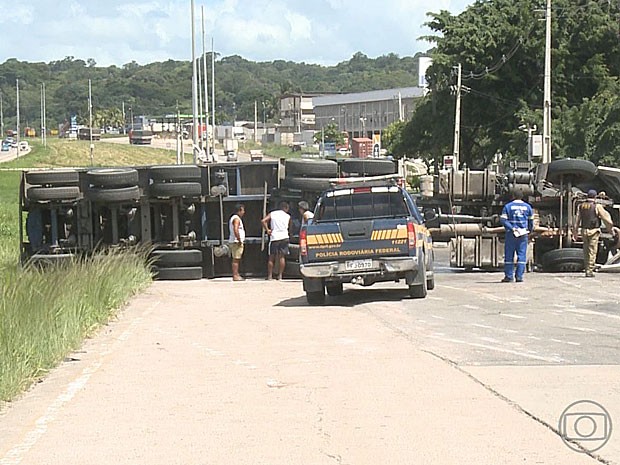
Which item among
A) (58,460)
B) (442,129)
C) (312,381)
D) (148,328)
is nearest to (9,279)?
(148,328)

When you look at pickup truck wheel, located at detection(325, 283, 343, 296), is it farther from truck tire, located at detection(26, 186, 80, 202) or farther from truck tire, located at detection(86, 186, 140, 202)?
truck tire, located at detection(26, 186, 80, 202)

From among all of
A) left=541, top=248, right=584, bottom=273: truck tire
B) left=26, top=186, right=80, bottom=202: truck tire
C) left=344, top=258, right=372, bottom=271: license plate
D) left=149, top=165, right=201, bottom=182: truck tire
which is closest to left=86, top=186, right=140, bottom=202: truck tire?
left=26, top=186, right=80, bottom=202: truck tire

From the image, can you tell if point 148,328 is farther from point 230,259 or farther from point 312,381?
point 230,259

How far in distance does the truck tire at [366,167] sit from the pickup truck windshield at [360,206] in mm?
5194

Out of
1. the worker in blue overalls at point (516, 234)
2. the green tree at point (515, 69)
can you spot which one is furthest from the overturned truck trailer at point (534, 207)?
the green tree at point (515, 69)

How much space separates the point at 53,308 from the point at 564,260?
44.0 feet

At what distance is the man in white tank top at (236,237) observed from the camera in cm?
2325

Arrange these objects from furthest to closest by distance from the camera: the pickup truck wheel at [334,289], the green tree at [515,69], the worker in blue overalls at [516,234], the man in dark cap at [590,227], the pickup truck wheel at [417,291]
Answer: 1. the green tree at [515,69]
2. the man in dark cap at [590,227]
3. the worker in blue overalls at [516,234]
4. the pickup truck wheel at [334,289]
5. the pickup truck wheel at [417,291]

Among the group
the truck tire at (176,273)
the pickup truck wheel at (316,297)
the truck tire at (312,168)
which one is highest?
the truck tire at (312,168)

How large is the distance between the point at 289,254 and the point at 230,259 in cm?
151

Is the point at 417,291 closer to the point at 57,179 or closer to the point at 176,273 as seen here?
the point at 176,273

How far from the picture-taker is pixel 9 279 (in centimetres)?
1538

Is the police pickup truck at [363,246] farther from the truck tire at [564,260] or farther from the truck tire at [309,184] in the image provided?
the truck tire at [564,260]

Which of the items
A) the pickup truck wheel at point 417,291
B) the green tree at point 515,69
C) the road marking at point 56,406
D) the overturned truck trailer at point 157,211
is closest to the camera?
the road marking at point 56,406
